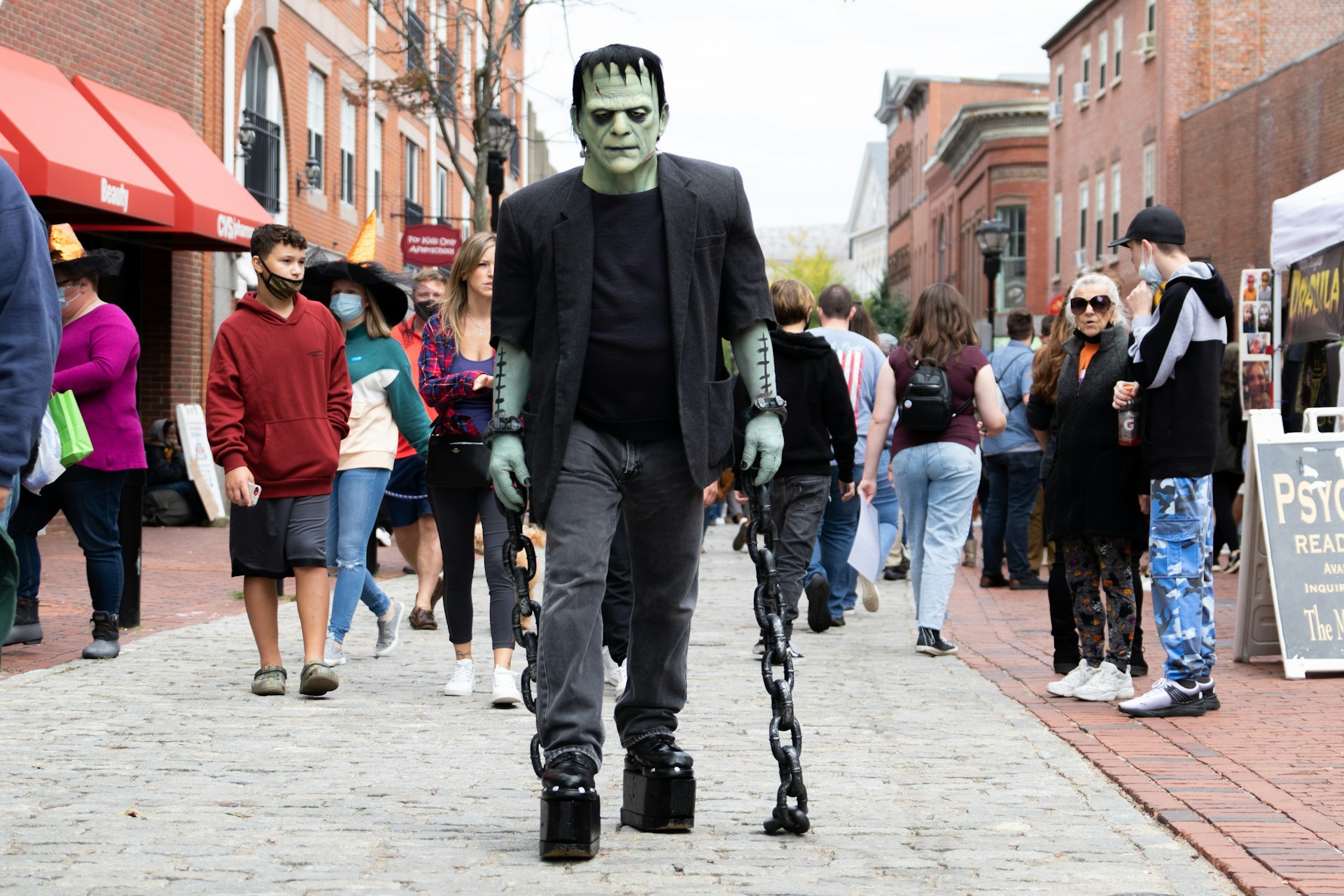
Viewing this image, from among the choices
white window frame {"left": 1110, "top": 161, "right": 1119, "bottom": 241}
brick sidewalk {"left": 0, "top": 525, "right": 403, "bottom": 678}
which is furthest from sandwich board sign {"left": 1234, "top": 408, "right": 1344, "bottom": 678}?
white window frame {"left": 1110, "top": 161, "right": 1119, "bottom": 241}

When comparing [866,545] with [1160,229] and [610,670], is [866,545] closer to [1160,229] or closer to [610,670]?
[610,670]

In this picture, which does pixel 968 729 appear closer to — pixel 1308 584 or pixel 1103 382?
pixel 1103 382

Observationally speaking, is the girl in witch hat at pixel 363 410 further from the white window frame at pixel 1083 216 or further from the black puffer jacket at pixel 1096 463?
the white window frame at pixel 1083 216

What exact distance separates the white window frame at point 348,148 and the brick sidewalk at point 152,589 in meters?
10.1

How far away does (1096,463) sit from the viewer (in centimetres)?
714

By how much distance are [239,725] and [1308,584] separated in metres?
5.09

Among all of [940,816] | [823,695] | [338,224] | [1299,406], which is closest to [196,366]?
[338,224]

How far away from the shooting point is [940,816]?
496 cm

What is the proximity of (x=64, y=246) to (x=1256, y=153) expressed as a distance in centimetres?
2547

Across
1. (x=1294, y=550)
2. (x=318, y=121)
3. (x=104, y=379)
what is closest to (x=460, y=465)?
(x=104, y=379)

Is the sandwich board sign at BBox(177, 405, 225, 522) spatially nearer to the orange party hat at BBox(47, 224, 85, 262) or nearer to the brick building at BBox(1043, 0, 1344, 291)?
the orange party hat at BBox(47, 224, 85, 262)

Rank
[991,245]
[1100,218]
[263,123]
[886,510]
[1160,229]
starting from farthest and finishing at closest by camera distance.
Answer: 1. [1100,218]
2. [991,245]
3. [263,123]
4. [886,510]
5. [1160,229]

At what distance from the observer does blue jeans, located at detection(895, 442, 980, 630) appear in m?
9.05

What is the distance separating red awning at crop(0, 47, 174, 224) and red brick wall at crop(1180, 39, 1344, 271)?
17291 millimetres
